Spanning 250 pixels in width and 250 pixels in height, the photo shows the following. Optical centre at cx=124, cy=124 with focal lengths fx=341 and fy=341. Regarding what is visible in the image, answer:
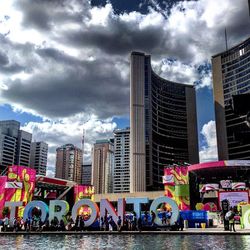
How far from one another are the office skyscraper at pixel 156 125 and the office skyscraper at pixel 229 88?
2419 centimetres

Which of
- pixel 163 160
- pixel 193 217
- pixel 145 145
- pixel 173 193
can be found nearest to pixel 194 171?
pixel 173 193

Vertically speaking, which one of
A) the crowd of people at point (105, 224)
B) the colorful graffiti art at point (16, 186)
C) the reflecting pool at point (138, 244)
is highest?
the colorful graffiti art at point (16, 186)

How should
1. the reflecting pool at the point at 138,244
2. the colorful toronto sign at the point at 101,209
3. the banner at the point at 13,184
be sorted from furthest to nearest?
the banner at the point at 13,184, the colorful toronto sign at the point at 101,209, the reflecting pool at the point at 138,244

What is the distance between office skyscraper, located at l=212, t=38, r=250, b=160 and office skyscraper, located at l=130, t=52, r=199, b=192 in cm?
2419

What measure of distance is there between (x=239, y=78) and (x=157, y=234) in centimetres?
12401

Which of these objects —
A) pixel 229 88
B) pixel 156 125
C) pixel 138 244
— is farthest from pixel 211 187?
pixel 156 125

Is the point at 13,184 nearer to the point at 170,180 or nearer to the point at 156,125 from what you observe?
the point at 170,180

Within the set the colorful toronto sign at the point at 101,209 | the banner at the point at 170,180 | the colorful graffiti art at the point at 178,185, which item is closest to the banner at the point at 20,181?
the colorful toronto sign at the point at 101,209

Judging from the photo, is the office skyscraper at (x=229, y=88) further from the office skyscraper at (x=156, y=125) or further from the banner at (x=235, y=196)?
the banner at (x=235, y=196)

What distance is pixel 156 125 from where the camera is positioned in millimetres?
156750

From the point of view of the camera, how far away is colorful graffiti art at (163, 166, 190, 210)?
205ft

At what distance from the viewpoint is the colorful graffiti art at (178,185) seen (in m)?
62.6

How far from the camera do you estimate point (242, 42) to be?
465 ft

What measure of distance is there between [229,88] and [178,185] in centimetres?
9289
